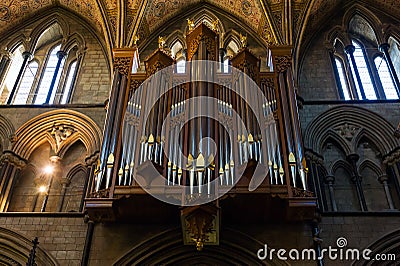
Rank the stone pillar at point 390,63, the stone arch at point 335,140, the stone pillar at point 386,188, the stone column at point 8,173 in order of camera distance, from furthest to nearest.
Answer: the stone pillar at point 390,63 < the stone arch at point 335,140 < the stone column at point 8,173 < the stone pillar at point 386,188

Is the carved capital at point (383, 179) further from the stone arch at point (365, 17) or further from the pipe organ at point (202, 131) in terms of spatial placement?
the stone arch at point (365, 17)

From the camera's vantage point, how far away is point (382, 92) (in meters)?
12.8

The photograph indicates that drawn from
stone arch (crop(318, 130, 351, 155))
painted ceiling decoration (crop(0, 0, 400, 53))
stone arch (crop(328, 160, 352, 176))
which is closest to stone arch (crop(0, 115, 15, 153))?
painted ceiling decoration (crop(0, 0, 400, 53))

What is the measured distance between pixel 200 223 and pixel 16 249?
12.2 feet

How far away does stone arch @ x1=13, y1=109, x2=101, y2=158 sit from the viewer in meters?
11.7

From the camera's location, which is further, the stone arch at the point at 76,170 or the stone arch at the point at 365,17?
the stone arch at the point at 365,17

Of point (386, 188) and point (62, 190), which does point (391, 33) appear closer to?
point (386, 188)

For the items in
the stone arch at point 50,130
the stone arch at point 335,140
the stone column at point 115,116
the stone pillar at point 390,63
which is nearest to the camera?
the stone column at point 115,116

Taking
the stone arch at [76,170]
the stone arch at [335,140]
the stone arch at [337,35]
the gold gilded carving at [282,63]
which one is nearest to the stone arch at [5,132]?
the stone arch at [76,170]

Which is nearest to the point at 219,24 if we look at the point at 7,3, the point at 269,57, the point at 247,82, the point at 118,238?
the point at 269,57

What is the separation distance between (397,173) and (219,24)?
647 cm

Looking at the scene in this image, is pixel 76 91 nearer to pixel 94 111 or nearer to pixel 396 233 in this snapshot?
pixel 94 111

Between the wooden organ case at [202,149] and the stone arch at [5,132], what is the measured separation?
7.34ft

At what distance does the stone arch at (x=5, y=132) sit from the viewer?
11643 mm
